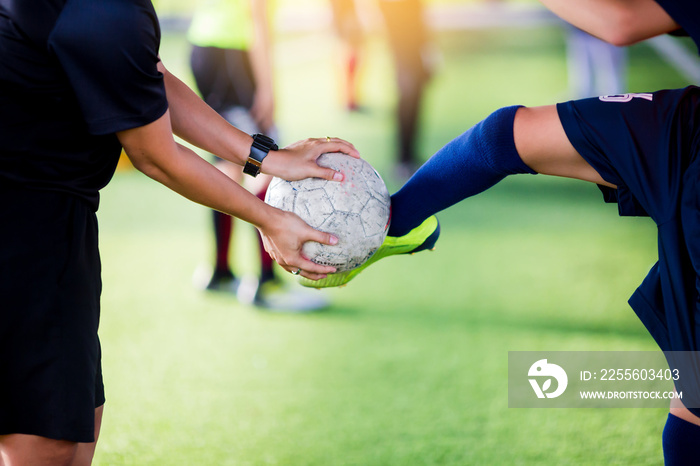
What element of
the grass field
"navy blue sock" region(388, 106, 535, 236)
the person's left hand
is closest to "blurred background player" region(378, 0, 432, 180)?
the grass field

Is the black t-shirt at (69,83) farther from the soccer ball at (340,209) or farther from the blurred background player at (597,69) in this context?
the blurred background player at (597,69)

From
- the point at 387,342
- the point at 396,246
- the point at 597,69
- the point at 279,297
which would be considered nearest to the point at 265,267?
the point at 279,297

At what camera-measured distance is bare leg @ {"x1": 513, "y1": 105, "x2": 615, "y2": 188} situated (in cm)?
207

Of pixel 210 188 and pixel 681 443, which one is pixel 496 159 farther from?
pixel 681 443

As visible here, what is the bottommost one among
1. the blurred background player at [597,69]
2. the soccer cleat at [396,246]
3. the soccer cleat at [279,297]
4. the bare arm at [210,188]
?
the soccer cleat at [279,297]

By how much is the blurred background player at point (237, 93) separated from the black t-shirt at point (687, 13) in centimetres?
276

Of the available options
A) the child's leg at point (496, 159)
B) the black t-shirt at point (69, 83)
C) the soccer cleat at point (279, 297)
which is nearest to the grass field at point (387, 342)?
the soccer cleat at point (279, 297)

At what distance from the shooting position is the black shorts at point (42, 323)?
1664 mm

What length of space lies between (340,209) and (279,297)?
7.18 ft

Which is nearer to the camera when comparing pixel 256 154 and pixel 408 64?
pixel 256 154

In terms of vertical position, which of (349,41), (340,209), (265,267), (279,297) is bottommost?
(279,297)

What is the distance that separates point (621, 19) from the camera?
1.98 meters

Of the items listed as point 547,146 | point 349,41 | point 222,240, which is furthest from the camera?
point 349,41

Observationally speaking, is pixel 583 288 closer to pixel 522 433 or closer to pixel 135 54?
pixel 522 433
